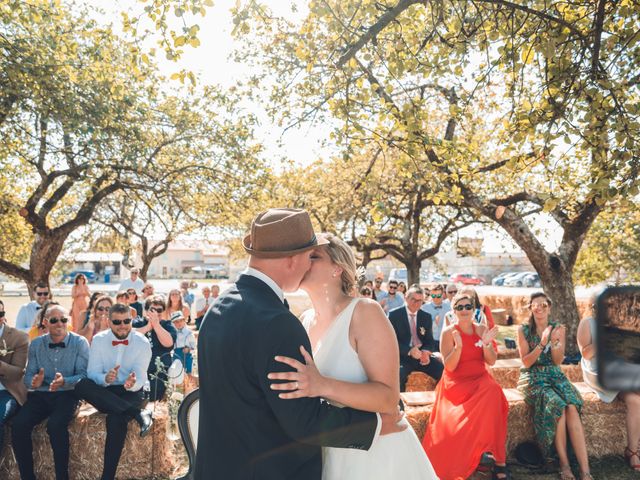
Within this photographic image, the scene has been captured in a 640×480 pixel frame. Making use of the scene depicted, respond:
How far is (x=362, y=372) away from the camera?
2.44m

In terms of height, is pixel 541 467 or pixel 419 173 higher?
pixel 419 173

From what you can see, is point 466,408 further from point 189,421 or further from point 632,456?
point 189,421

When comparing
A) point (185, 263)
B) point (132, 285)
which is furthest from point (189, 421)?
point (185, 263)

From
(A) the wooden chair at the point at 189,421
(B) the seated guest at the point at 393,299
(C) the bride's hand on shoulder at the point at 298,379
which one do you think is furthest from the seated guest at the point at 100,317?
(B) the seated guest at the point at 393,299

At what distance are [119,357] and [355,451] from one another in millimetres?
3964

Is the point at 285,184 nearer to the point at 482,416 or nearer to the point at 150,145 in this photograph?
the point at 150,145

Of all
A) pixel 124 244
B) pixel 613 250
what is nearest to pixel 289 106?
pixel 124 244

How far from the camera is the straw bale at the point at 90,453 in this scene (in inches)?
202

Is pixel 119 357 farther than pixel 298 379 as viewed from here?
Yes

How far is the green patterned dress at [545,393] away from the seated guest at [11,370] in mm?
5596

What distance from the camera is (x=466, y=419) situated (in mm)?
5094

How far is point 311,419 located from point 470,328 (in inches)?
167

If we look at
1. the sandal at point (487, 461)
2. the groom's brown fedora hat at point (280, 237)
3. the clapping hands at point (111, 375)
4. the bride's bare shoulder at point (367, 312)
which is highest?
the groom's brown fedora hat at point (280, 237)

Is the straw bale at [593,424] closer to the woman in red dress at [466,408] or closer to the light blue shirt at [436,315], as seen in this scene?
the woman in red dress at [466,408]
